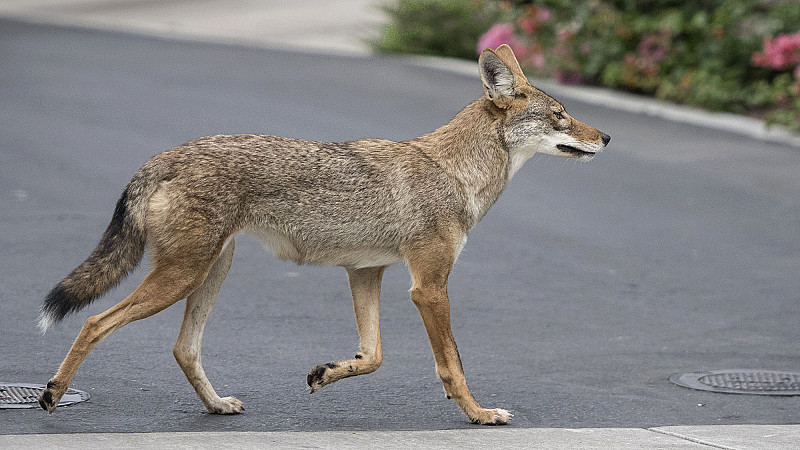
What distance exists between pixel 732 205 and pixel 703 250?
1760 millimetres

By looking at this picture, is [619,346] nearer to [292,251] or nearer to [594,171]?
[292,251]

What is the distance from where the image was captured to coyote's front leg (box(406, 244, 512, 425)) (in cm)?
634

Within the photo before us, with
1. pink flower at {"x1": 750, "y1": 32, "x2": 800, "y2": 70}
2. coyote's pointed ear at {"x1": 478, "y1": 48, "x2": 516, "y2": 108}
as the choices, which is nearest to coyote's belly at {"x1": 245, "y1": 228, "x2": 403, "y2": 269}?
coyote's pointed ear at {"x1": 478, "y1": 48, "x2": 516, "y2": 108}

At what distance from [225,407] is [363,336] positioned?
807 mm

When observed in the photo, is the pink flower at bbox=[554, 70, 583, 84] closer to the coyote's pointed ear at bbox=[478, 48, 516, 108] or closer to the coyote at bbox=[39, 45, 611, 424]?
the coyote at bbox=[39, 45, 611, 424]

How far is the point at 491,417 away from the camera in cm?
632

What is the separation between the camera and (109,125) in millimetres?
15266

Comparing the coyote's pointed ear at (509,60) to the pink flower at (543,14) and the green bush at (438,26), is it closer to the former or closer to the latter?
the pink flower at (543,14)

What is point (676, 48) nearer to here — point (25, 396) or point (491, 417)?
point (491, 417)

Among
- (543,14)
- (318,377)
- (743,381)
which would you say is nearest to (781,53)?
(543,14)

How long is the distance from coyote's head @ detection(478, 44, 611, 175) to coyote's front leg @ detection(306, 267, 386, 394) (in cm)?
103

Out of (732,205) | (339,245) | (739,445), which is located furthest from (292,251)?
(732,205)

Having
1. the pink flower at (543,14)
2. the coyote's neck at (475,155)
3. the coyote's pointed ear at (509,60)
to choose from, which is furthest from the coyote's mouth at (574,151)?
the pink flower at (543,14)

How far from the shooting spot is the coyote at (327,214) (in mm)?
5961
